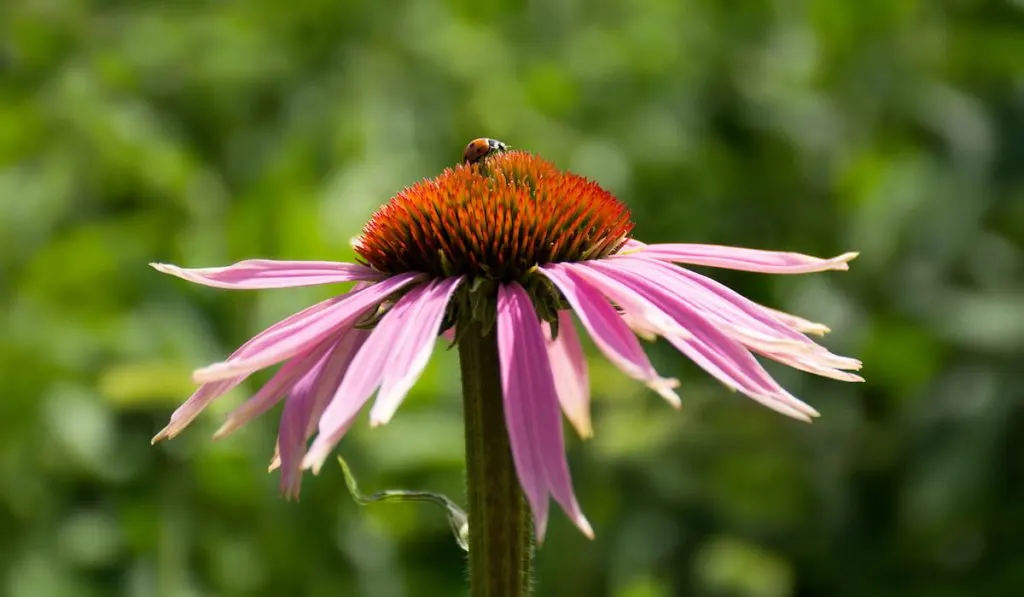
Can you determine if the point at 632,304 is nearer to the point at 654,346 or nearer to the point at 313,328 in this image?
the point at 313,328

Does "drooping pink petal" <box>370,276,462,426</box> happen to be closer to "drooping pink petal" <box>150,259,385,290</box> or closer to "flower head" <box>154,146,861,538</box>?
"flower head" <box>154,146,861,538</box>

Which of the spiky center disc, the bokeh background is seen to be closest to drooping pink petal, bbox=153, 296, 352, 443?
the spiky center disc

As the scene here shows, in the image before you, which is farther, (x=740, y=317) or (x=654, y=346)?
(x=654, y=346)

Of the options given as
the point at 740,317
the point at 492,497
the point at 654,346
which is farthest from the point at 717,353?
the point at 654,346

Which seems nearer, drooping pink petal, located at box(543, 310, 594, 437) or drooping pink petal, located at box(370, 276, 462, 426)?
drooping pink petal, located at box(370, 276, 462, 426)

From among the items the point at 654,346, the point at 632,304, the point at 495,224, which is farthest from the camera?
the point at 654,346

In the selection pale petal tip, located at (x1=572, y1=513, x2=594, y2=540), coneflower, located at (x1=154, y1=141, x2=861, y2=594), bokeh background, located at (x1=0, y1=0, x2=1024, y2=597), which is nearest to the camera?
pale petal tip, located at (x1=572, y1=513, x2=594, y2=540)

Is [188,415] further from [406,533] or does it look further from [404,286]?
[406,533]

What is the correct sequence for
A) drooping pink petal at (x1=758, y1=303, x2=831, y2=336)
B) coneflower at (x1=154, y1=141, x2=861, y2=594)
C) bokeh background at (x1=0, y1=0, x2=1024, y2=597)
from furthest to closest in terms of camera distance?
1. bokeh background at (x1=0, y1=0, x2=1024, y2=597)
2. drooping pink petal at (x1=758, y1=303, x2=831, y2=336)
3. coneflower at (x1=154, y1=141, x2=861, y2=594)

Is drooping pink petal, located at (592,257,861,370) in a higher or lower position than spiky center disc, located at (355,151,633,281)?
lower
